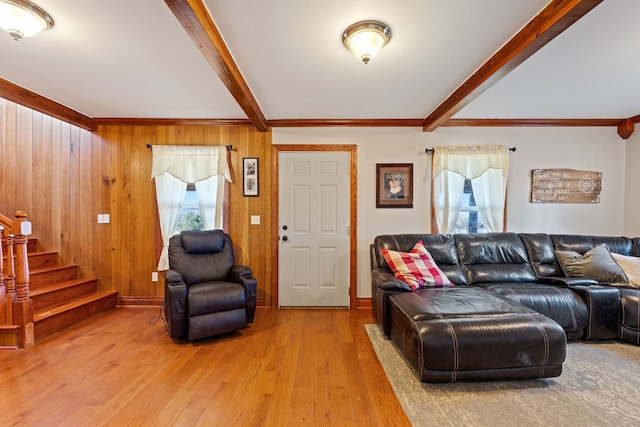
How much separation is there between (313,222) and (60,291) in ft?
9.90

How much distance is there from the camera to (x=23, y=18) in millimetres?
1734

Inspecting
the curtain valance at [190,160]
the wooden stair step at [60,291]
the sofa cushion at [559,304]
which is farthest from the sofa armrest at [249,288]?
the sofa cushion at [559,304]

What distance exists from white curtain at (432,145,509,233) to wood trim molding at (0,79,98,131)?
453 centimetres

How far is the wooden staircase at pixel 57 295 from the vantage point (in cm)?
293

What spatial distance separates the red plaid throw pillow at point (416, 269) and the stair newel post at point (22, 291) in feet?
11.4

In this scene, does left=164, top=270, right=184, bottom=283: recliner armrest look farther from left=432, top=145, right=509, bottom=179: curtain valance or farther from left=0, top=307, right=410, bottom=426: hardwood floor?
left=432, top=145, right=509, bottom=179: curtain valance

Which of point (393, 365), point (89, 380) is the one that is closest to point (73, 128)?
point (89, 380)

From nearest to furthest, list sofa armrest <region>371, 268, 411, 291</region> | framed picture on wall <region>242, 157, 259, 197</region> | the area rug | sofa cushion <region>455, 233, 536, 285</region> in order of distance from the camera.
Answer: the area rug → sofa armrest <region>371, 268, 411, 291</region> → sofa cushion <region>455, 233, 536, 285</region> → framed picture on wall <region>242, 157, 259, 197</region>

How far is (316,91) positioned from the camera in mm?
2906

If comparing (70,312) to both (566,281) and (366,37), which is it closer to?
(366,37)

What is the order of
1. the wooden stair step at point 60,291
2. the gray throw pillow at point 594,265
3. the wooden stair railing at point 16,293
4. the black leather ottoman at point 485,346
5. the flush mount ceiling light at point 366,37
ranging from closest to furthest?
the flush mount ceiling light at point 366,37, the black leather ottoman at point 485,346, the wooden stair railing at point 16,293, the gray throw pillow at point 594,265, the wooden stair step at point 60,291

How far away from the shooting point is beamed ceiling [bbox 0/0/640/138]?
175 cm

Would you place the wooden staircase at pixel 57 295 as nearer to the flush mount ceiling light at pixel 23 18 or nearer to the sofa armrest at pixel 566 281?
the flush mount ceiling light at pixel 23 18

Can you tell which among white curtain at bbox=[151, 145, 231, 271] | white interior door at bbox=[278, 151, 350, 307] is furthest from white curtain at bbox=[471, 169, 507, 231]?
white curtain at bbox=[151, 145, 231, 271]
